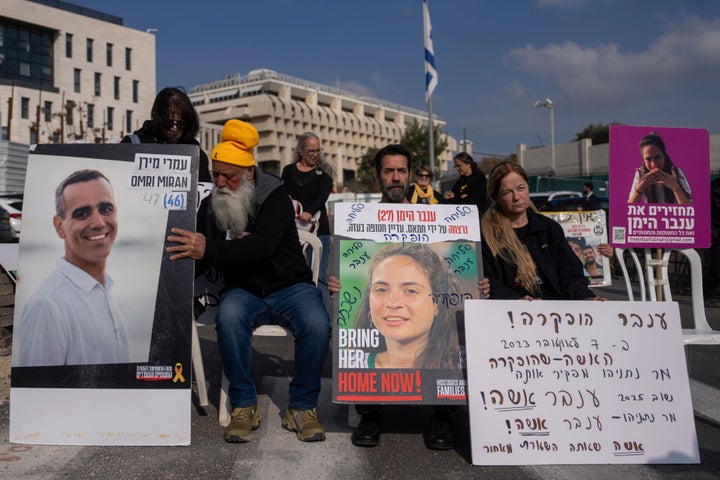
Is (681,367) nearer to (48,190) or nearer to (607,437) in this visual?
(607,437)

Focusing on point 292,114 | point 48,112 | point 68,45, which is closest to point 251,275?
point 48,112

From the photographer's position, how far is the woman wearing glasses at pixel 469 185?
29.0ft

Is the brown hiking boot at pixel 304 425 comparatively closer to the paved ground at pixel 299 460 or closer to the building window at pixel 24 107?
the paved ground at pixel 299 460

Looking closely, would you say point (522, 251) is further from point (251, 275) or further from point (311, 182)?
point (311, 182)

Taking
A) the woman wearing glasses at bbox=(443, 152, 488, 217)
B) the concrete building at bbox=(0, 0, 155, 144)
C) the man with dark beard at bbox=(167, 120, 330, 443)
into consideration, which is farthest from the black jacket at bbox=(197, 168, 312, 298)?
the concrete building at bbox=(0, 0, 155, 144)

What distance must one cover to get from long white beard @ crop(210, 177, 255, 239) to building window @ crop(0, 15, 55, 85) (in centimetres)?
6356

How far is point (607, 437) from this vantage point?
342 centimetres

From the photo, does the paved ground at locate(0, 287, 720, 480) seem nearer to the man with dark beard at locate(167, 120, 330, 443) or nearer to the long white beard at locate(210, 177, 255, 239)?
the man with dark beard at locate(167, 120, 330, 443)

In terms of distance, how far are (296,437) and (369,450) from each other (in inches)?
18.7

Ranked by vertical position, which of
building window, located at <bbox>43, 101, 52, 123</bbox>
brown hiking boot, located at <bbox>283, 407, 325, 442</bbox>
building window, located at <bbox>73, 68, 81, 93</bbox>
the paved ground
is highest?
building window, located at <bbox>73, 68, 81, 93</bbox>

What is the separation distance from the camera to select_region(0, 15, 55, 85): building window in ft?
195

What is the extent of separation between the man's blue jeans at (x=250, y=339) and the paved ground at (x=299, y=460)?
0.26 m

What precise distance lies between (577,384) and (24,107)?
6708 cm

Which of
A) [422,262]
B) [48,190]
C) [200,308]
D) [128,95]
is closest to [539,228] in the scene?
[422,262]
